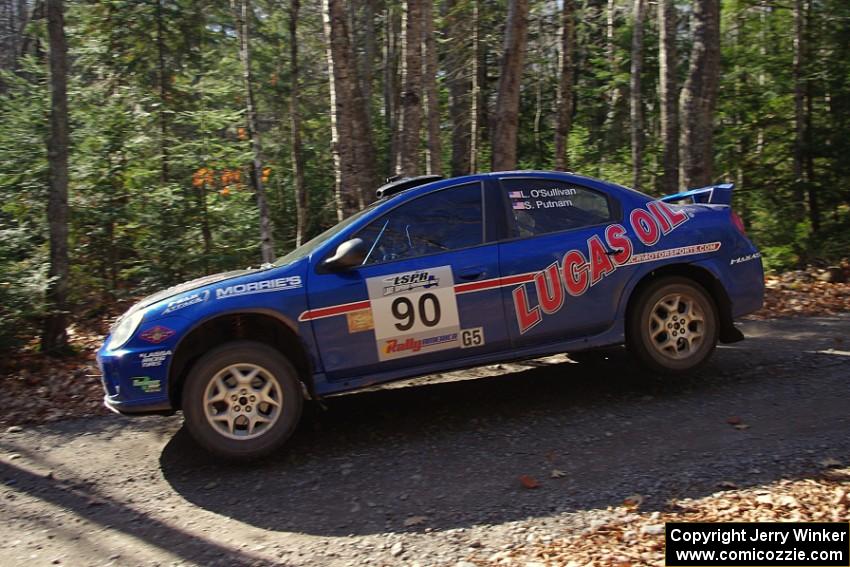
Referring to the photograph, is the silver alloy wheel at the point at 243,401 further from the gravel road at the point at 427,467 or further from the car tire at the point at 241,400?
the gravel road at the point at 427,467

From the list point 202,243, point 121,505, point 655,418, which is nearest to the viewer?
point 121,505

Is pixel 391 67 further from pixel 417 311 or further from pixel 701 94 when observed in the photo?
pixel 417 311

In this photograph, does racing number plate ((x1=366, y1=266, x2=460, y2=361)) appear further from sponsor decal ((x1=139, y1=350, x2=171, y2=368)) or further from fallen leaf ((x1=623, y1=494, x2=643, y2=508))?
fallen leaf ((x1=623, y1=494, x2=643, y2=508))

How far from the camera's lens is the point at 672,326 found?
6039mm

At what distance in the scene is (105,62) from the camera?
14648 mm

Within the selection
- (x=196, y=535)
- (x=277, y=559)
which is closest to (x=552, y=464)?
(x=277, y=559)

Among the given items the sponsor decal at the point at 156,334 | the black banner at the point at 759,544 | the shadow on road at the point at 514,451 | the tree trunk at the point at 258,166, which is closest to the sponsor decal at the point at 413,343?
the shadow on road at the point at 514,451

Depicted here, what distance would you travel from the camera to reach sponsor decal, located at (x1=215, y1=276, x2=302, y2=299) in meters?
5.17

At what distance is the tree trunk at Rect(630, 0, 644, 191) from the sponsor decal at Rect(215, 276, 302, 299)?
1292cm

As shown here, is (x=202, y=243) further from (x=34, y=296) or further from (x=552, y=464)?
(x=552, y=464)

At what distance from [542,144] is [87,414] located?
21.1 m

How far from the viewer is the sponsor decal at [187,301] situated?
5.11 m

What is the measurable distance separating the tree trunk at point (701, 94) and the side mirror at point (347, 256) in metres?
6.93

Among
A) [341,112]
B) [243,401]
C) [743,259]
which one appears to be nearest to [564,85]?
[341,112]
